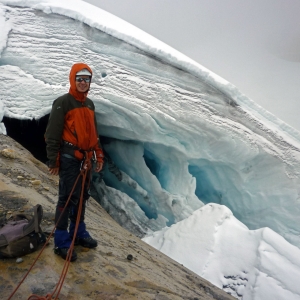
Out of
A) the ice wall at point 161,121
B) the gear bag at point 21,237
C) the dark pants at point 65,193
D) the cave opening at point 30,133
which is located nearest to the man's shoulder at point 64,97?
the dark pants at point 65,193

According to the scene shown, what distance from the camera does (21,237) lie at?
5.94ft

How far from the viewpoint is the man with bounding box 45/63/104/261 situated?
1771 mm

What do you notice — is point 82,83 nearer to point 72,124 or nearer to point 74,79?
point 74,79

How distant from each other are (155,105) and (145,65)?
2.72 ft

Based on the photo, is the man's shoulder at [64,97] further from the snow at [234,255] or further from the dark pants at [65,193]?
the snow at [234,255]

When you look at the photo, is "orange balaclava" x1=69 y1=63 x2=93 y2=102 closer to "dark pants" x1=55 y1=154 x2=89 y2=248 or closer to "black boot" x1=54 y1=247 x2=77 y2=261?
"dark pants" x1=55 y1=154 x2=89 y2=248

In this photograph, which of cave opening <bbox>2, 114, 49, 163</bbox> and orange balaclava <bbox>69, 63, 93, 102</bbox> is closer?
orange balaclava <bbox>69, 63, 93, 102</bbox>

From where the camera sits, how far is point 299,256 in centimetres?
328

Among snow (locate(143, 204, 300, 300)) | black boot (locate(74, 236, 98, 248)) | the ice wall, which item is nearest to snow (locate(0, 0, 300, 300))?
the ice wall

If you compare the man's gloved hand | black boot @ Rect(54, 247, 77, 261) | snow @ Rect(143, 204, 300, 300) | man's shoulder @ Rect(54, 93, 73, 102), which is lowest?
the man's gloved hand

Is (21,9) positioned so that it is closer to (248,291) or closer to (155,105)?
(155,105)

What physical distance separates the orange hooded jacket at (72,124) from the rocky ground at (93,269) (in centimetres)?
69

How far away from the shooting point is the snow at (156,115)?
15.3 ft

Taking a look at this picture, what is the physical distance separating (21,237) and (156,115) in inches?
126
